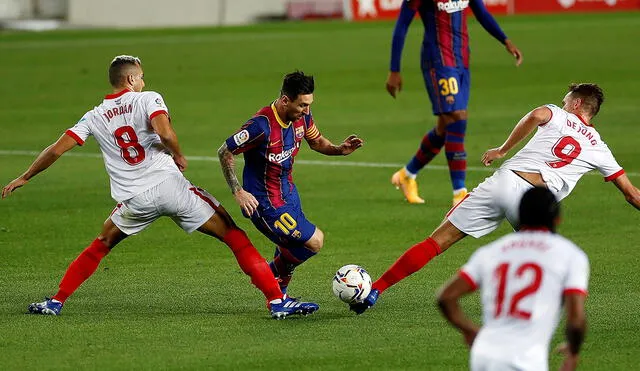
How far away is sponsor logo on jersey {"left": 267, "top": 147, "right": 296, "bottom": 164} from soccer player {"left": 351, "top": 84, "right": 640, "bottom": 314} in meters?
1.09

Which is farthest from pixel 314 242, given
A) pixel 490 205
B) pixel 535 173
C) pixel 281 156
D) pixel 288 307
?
pixel 535 173

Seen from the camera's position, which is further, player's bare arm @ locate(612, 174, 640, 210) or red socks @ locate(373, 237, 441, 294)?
red socks @ locate(373, 237, 441, 294)

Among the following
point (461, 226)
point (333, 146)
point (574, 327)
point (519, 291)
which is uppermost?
point (519, 291)

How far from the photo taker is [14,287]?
33.3 feet

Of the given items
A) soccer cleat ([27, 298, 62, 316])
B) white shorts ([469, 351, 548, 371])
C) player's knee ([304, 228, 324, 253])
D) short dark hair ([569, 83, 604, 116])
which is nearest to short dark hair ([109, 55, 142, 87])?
soccer cleat ([27, 298, 62, 316])

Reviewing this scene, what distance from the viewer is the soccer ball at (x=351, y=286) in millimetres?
9000

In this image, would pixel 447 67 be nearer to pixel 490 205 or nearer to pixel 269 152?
pixel 490 205

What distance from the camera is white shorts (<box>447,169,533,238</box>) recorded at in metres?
9.11

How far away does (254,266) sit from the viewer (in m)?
8.97

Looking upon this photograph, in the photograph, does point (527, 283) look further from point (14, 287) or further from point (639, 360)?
point (14, 287)

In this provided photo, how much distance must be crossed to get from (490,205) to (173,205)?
219cm

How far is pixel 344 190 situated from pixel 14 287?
559 cm

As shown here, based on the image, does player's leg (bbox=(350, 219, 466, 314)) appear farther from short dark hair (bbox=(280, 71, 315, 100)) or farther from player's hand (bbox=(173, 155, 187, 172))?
player's hand (bbox=(173, 155, 187, 172))

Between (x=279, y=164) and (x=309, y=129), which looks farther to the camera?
(x=309, y=129)
